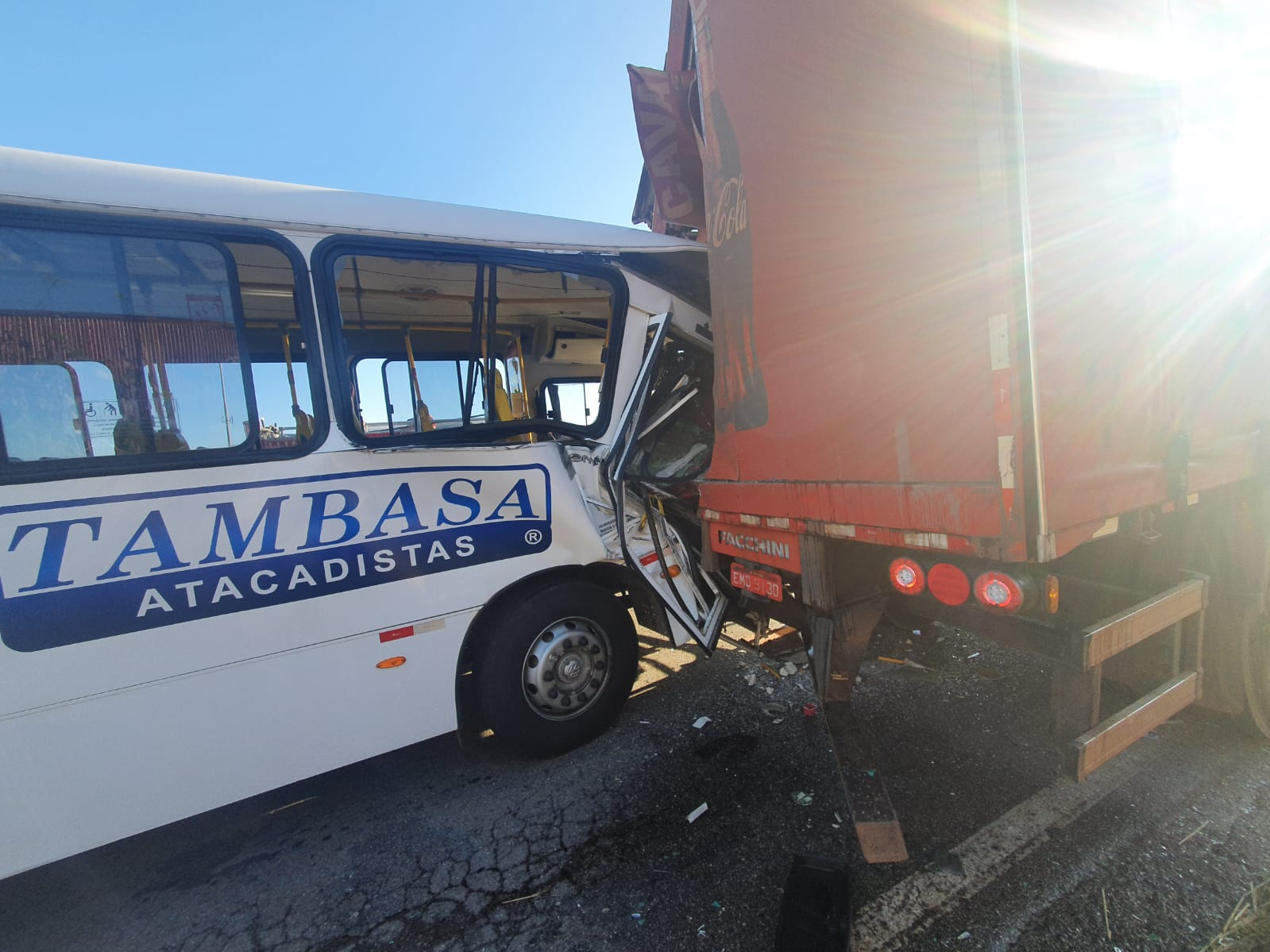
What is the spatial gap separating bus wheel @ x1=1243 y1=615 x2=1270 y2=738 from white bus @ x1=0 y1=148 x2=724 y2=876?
8.89 ft

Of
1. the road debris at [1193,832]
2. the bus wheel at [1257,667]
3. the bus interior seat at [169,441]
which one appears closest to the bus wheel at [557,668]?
the bus interior seat at [169,441]

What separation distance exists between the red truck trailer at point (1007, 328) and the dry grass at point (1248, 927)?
1.99ft

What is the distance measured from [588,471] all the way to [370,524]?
1.18m

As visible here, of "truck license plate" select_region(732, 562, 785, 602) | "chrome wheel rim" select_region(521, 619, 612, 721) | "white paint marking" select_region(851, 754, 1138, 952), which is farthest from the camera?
"chrome wheel rim" select_region(521, 619, 612, 721)

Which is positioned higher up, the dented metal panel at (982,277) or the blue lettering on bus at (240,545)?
the dented metal panel at (982,277)

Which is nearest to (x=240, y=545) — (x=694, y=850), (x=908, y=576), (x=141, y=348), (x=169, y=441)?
(x=169, y=441)

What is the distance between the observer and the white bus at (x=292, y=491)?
6.95ft

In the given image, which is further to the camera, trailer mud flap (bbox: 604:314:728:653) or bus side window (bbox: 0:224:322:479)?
trailer mud flap (bbox: 604:314:728:653)

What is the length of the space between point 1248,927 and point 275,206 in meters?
4.64

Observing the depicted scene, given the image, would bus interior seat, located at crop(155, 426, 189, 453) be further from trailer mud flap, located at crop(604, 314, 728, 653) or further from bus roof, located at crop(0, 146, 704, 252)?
trailer mud flap, located at crop(604, 314, 728, 653)

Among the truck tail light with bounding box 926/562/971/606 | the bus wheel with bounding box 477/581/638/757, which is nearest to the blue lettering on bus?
the bus wheel with bounding box 477/581/638/757

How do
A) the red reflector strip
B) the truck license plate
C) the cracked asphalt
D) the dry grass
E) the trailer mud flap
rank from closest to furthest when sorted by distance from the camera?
the dry grass
the cracked asphalt
the red reflector strip
the truck license plate
the trailer mud flap

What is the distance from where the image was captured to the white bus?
2.12 meters

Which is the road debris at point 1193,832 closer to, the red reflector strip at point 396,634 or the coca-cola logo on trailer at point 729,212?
the coca-cola logo on trailer at point 729,212
